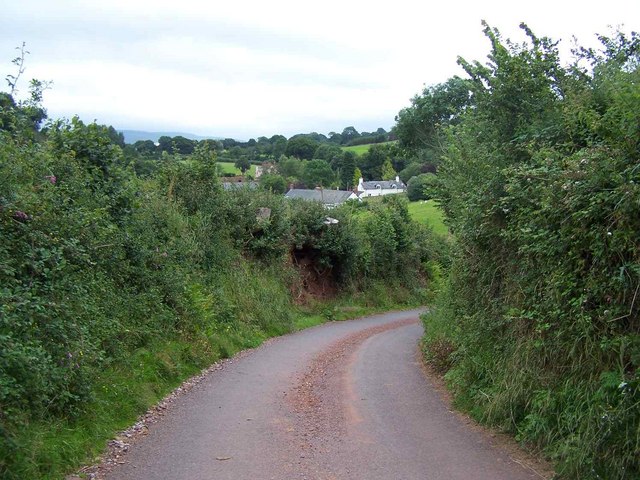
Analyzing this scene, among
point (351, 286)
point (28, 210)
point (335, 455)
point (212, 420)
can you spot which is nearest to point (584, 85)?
point (335, 455)

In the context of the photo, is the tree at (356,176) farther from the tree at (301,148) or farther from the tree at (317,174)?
the tree at (301,148)

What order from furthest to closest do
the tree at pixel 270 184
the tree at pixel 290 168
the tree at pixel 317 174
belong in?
the tree at pixel 317 174, the tree at pixel 290 168, the tree at pixel 270 184

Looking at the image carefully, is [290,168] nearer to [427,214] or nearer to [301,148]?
[301,148]

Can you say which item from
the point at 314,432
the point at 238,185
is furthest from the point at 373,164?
the point at 314,432

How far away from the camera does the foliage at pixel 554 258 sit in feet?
19.1

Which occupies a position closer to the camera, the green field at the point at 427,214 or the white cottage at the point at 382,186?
the green field at the point at 427,214

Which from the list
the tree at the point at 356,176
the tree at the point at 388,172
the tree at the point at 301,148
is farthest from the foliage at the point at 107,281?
the tree at the point at 301,148

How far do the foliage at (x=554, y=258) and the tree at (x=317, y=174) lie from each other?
8439 cm

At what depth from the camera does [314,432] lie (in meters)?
8.35

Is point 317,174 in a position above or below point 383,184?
above

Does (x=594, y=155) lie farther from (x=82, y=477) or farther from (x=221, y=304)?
(x=221, y=304)

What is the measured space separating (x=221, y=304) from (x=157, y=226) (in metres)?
3.23

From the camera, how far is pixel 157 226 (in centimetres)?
1630

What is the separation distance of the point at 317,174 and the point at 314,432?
90.4 m
